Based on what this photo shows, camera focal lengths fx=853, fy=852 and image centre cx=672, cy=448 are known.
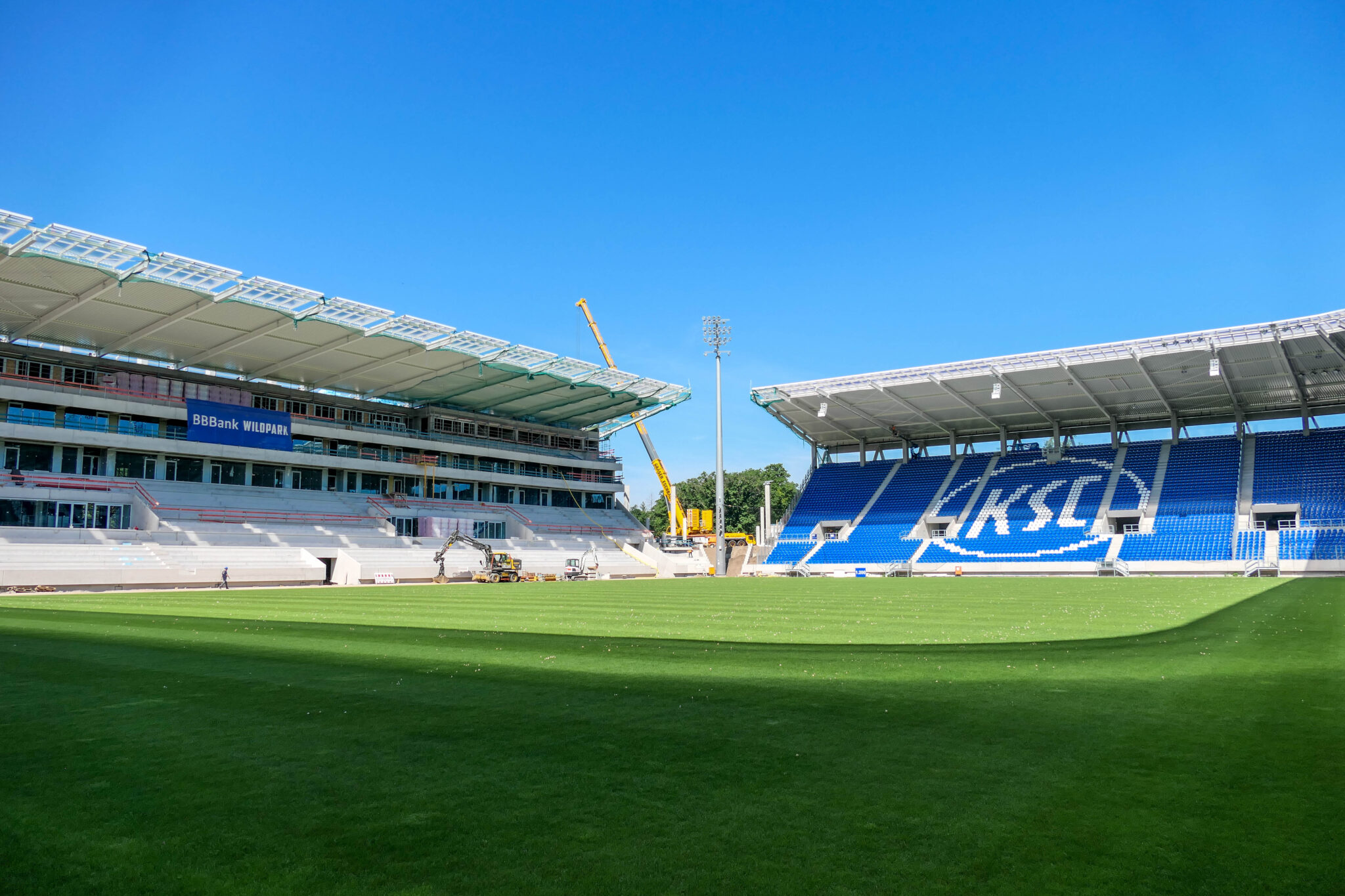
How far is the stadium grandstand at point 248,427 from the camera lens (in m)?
34.9

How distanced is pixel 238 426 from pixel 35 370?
9230mm

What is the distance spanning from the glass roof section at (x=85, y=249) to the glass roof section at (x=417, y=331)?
37.1ft

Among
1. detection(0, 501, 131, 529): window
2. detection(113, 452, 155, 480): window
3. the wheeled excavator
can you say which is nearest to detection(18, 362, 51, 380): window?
detection(113, 452, 155, 480): window

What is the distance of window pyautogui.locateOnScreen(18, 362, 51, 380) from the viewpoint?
41.2 m

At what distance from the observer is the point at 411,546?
1892 inches

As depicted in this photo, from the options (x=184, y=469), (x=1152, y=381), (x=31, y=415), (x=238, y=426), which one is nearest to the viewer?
(x=31, y=415)

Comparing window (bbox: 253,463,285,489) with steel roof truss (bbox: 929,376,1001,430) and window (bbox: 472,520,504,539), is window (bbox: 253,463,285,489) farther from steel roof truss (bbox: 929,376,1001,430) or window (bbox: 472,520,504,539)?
steel roof truss (bbox: 929,376,1001,430)

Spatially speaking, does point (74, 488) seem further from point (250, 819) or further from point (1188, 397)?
point (1188, 397)

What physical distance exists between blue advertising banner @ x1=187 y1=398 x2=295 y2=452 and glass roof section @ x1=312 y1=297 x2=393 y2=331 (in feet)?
34.6

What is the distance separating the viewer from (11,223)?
2952 centimetres

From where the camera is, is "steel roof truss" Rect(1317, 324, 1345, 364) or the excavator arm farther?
the excavator arm

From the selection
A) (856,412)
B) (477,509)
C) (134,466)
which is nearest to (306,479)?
(134,466)

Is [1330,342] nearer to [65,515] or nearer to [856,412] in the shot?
[856,412]

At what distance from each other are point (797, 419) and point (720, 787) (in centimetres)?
5502
